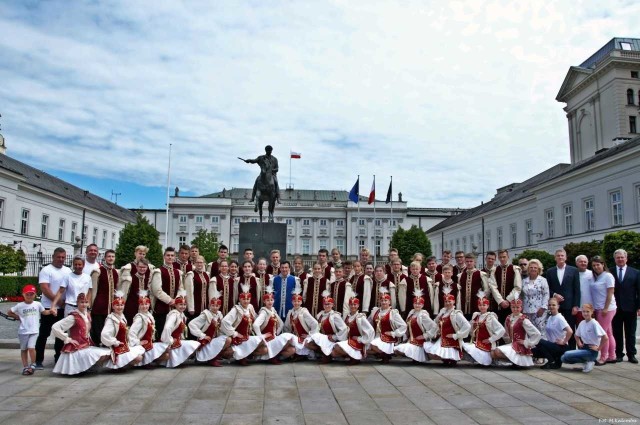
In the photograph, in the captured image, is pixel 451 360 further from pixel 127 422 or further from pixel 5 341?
pixel 5 341

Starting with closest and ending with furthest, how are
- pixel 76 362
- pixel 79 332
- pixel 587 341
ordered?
pixel 76 362 → pixel 79 332 → pixel 587 341

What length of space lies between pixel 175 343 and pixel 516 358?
5.53 m

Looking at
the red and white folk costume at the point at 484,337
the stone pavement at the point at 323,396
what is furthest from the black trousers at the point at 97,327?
the red and white folk costume at the point at 484,337

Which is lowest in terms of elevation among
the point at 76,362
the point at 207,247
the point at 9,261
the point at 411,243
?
the point at 76,362

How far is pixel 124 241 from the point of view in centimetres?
4650

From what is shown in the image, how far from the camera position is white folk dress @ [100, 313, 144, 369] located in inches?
307

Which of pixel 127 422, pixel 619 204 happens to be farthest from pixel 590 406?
pixel 619 204

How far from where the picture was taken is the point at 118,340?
26.1 ft

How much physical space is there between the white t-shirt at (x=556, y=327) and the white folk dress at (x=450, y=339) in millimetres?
1396

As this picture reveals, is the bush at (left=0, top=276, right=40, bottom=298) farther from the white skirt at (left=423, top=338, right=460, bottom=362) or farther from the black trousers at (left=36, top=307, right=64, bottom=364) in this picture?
the white skirt at (left=423, top=338, right=460, bottom=362)

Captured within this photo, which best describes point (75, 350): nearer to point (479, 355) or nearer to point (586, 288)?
point (479, 355)

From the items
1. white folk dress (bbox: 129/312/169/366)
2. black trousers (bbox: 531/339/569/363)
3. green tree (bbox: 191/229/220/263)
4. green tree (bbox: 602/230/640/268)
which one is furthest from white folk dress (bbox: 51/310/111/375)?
green tree (bbox: 191/229/220/263)

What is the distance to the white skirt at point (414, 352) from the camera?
884 centimetres

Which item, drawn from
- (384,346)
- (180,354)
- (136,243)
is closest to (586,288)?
(384,346)
